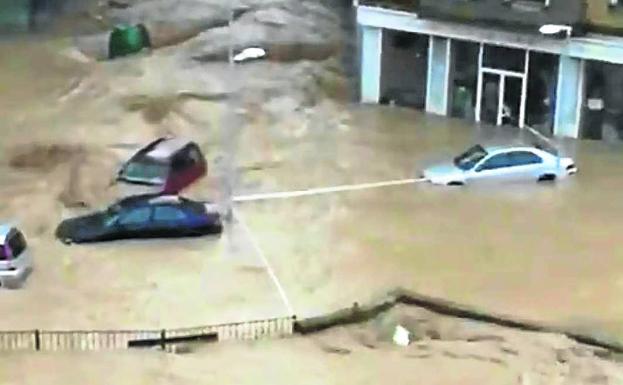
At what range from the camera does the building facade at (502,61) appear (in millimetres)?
19656

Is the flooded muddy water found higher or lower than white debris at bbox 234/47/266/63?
lower

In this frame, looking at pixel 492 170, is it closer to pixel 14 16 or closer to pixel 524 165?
pixel 524 165

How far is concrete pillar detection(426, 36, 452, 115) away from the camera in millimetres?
21172

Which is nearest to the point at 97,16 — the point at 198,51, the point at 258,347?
the point at 198,51

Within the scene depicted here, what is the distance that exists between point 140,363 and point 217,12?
15145mm

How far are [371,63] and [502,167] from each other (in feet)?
13.5

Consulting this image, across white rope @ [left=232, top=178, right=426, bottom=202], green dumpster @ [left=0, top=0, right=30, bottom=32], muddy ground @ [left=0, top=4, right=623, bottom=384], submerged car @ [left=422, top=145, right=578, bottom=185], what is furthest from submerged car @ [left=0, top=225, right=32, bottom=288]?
green dumpster @ [left=0, top=0, right=30, bottom=32]

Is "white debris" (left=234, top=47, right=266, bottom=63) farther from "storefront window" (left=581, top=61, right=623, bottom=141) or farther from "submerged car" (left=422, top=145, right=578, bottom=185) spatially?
"storefront window" (left=581, top=61, right=623, bottom=141)

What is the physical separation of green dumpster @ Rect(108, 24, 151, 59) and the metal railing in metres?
11.2

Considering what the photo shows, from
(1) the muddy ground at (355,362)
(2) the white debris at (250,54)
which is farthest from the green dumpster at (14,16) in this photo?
(1) the muddy ground at (355,362)

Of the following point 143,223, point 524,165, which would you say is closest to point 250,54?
point 524,165

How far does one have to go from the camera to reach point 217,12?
27.5 metres

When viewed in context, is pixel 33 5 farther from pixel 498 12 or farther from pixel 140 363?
pixel 140 363

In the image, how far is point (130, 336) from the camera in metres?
13.7
